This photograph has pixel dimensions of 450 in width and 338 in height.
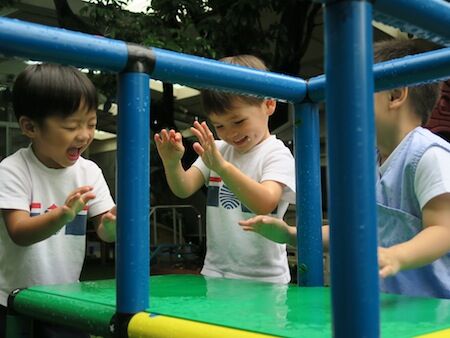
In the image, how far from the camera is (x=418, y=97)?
91cm

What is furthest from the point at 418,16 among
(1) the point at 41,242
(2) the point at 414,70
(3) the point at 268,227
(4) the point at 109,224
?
(1) the point at 41,242

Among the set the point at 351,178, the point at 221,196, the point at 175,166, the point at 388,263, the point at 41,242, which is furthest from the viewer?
the point at 221,196

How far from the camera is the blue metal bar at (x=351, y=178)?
1.13ft

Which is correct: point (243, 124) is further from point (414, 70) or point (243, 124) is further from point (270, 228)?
point (414, 70)

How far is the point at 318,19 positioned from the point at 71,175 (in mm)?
3488

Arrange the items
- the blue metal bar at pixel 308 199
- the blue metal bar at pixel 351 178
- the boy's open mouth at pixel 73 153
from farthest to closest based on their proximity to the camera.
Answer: the boy's open mouth at pixel 73 153 → the blue metal bar at pixel 308 199 → the blue metal bar at pixel 351 178

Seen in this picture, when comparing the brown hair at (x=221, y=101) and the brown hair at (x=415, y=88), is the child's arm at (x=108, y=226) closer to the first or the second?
the brown hair at (x=221, y=101)

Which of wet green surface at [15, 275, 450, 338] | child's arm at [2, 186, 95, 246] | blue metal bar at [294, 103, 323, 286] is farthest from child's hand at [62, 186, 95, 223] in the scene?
blue metal bar at [294, 103, 323, 286]

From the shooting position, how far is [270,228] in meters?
0.84

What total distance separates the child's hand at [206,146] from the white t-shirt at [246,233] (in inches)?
8.2

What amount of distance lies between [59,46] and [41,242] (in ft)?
→ 1.70

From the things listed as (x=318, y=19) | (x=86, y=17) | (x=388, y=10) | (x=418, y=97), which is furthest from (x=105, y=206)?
(x=318, y=19)

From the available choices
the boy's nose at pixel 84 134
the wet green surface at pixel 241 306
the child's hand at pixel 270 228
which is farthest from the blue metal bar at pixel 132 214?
the boy's nose at pixel 84 134

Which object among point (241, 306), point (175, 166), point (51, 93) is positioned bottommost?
point (241, 306)
